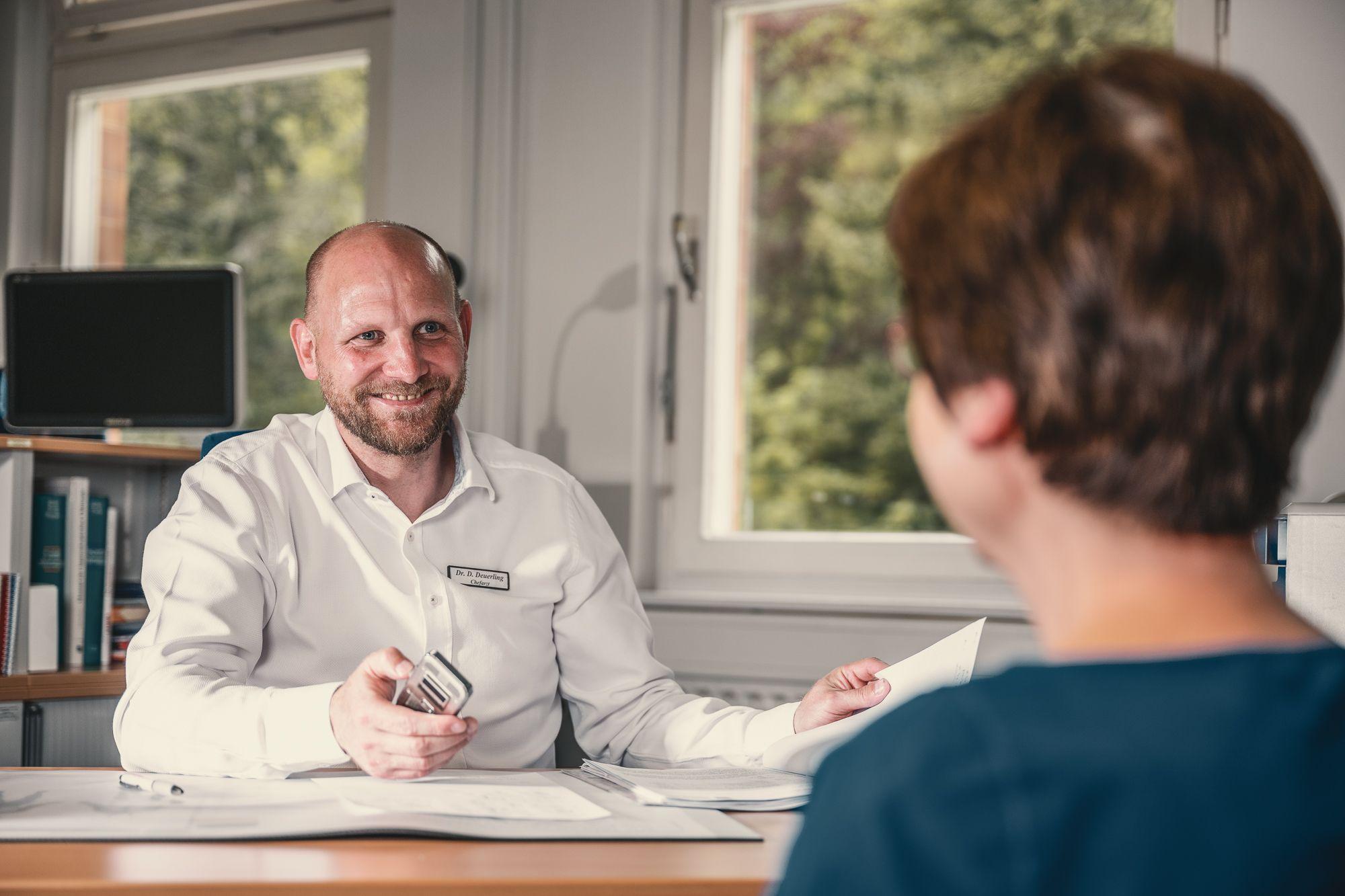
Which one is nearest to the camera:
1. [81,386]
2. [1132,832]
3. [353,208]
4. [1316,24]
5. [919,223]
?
[1132,832]

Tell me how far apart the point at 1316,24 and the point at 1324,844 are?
2.03 meters

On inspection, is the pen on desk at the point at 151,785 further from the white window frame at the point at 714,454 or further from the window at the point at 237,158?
the window at the point at 237,158

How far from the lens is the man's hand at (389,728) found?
1.01 m

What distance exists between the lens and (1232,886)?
0.38m

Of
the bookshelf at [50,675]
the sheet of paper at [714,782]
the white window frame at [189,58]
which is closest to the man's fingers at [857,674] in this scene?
the sheet of paper at [714,782]

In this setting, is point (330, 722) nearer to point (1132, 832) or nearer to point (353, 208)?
point (1132, 832)

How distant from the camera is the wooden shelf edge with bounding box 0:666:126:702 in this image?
6.82 ft

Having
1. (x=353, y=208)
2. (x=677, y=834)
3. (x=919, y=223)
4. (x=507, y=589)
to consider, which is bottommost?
(x=677, y=834)

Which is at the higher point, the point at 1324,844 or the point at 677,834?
the point at 1324,844

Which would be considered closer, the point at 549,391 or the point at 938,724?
the point at 938,724

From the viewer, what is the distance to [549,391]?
2.56 meters

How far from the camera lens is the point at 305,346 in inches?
68.5

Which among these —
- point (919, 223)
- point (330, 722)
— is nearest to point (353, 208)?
point (330, 722)

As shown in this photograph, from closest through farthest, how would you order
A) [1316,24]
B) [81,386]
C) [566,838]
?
[566,838] < [1316,24] < [81,386]
